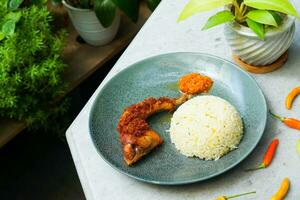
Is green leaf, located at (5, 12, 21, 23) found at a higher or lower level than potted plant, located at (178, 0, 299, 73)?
lower

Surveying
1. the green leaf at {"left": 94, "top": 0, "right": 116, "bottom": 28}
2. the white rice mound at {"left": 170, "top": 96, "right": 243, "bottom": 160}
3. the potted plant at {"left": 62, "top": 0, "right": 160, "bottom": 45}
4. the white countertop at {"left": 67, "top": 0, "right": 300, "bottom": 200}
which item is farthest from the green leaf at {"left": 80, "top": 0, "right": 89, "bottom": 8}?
the white rice mound at {"left": 170, "top": 96, "right": 243, "bottom": 160}

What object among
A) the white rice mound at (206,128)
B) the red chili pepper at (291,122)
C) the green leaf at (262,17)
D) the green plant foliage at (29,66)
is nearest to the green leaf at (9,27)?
the green plant foliage at (29,66)

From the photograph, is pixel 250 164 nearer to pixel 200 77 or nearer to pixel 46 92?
pixel 200 77

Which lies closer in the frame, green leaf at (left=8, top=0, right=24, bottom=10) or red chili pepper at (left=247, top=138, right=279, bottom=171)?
red chili pepper at (left=247, top=138, right=279, bottom=171)

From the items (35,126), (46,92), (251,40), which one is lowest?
(35,126)

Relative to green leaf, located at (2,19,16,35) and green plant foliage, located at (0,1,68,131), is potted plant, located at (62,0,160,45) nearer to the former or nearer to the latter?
green plant foliage, located at (0,1,68,131)

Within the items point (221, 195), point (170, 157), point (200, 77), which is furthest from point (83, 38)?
point (221, 195)
